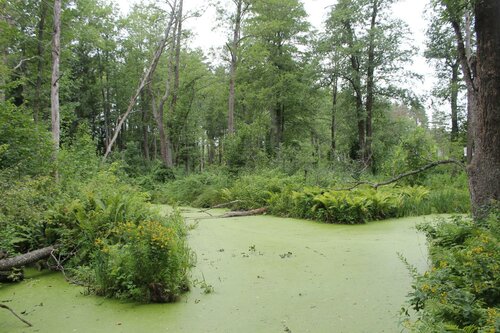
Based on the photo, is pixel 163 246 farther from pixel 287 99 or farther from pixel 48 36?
pixel 287 99

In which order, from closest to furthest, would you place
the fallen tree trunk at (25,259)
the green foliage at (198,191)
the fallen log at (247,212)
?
the fallen tree trunk at (25,259), the fallen log at (247,212), the green foliage at (198,191)

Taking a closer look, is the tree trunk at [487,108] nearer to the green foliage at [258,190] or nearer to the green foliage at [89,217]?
the green foliage at [89,217]

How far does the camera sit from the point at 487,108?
385cm

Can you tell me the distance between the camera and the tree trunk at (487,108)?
3.72 meters

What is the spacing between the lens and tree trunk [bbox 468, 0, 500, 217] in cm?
372

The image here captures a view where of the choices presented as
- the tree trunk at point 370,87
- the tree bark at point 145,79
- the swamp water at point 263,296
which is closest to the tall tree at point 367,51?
the tree trunk at point 370,87

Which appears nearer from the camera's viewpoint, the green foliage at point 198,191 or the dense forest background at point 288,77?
the green foliage at point 198,191

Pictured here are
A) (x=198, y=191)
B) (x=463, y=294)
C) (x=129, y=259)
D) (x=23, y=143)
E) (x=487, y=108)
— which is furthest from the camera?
(x=198, y=191)

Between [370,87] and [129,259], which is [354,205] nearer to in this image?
[129,259]

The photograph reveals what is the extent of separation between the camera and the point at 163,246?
3.24 m

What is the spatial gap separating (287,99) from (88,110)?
49.2 feet

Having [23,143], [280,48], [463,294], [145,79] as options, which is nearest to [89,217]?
[23,143]

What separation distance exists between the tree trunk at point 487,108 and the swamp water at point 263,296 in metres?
1.03

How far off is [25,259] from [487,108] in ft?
16.8
